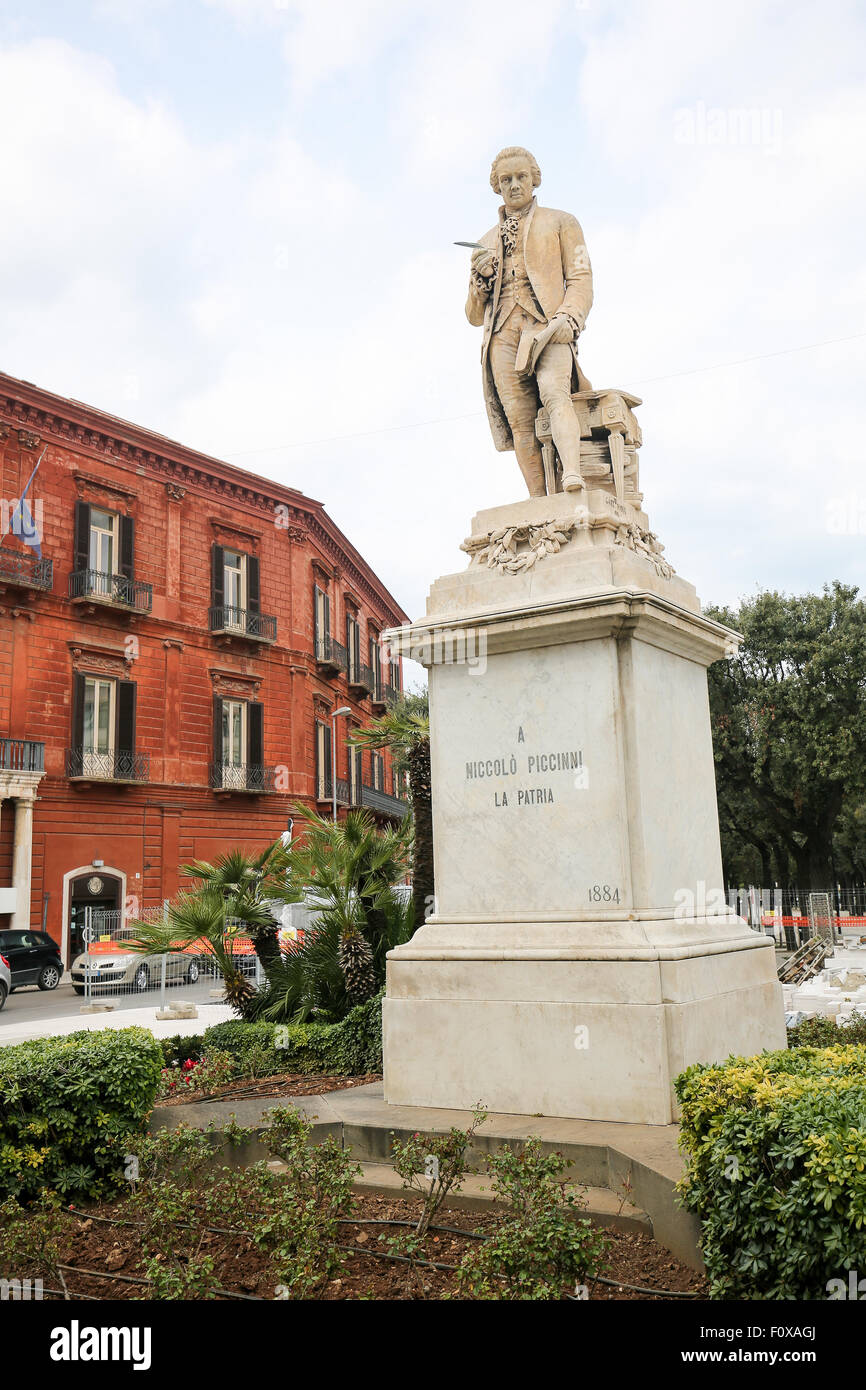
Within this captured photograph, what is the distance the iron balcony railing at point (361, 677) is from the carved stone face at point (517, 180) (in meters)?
39.2

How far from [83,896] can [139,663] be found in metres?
7.06

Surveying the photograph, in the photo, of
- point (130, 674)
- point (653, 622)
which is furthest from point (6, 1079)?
point (130, 674)

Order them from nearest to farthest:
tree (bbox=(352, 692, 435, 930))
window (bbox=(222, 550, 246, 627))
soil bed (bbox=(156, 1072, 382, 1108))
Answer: soil bed (bbox=(156, 1072, 382, 1108)), tree (bbox=(352, 692, 435, 930)), window (bbox=(222, 550, 246, 627))

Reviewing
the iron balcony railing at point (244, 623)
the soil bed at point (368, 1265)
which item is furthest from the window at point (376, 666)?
the soil bed at point (368, 1265)

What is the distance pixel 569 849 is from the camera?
6.16m

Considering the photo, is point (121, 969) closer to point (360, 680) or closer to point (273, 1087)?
point (273, 1087)

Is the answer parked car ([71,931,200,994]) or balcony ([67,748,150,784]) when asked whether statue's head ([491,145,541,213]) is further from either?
balcony ([67,748,150,784])

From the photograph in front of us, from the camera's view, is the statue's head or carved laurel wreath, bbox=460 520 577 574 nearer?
carved laurel wreath, bbox=460 520 577 574

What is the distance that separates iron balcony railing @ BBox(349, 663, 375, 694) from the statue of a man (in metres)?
39.0

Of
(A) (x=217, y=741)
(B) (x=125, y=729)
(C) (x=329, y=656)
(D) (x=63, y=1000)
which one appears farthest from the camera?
(C) (x=329, y=656)

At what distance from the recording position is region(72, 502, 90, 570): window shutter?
1236 inches

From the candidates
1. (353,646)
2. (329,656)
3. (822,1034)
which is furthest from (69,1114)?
(353,646)

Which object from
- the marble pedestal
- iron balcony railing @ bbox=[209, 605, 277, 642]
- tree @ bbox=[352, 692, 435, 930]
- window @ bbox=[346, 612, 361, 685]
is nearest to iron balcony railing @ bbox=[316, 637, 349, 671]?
window @ bbox=[346, 612, 361, 685]
